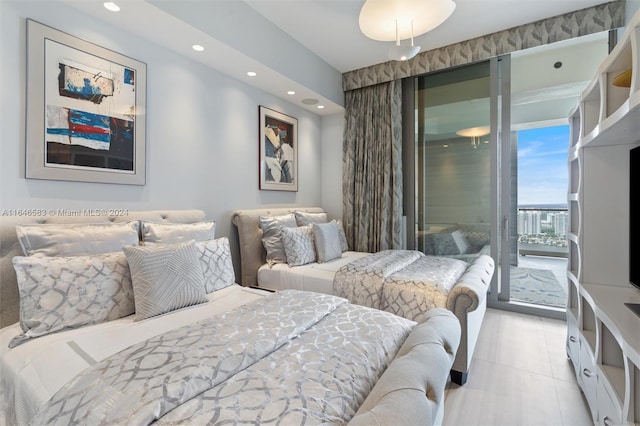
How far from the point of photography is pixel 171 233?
6.54 feet

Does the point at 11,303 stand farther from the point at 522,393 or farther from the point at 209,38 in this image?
the point at 522,393

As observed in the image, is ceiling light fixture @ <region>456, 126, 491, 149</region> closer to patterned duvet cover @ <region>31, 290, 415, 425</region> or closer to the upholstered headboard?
the upholstered headboard

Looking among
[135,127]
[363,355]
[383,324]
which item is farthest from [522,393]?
[135,127]

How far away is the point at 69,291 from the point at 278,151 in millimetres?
2470

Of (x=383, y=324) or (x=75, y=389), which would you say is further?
(x=383, y=324)

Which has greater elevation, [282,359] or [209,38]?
[209,38]

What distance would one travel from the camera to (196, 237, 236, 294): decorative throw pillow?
6.48ft

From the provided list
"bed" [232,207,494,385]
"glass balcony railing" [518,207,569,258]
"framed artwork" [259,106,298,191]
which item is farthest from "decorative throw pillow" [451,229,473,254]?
"framed artwork" [259,106,298,191]

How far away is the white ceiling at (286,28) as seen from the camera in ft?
6.65

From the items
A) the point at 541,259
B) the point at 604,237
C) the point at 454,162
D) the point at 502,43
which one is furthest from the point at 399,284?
the point at 541,259

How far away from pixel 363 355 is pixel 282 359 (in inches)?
12.1

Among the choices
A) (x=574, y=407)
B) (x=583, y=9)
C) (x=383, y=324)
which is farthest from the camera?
(x=583, y=9)

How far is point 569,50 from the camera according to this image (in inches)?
123

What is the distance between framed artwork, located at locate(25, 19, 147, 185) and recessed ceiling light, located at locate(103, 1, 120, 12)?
258 millimetres
